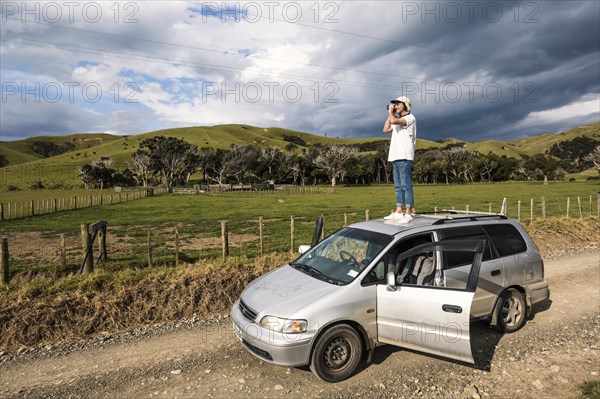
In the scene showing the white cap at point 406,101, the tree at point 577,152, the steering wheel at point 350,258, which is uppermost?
the tree at point 577,152

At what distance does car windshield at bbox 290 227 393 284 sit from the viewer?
537cm

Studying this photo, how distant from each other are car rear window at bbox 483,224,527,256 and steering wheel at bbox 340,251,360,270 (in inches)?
102

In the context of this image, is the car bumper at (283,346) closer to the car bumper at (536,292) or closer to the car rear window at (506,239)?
the car rear window at (506,239)

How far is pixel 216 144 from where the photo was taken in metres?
158

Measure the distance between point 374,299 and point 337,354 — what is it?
2.85 feet

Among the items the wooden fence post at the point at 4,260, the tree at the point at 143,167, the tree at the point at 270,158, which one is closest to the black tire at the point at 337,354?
the wooden fence post at the point at 4,260

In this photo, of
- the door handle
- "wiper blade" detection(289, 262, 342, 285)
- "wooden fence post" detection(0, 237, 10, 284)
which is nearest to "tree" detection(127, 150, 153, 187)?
"wooden fence post" detection(0, 237, 10, 284)

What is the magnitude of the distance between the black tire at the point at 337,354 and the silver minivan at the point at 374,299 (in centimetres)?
1

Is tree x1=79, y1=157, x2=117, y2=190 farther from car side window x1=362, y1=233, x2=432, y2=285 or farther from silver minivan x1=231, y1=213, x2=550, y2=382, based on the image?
car side window x1=362, y1=233, x2=432, y2=285

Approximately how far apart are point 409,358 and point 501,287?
7.01 ft

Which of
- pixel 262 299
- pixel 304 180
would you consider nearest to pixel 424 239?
pixel 262 299

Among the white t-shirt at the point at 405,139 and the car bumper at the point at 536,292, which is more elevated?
the white t-shirt at the point at 405,139

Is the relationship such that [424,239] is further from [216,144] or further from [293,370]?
[216,144]

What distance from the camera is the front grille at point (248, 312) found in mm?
4984
